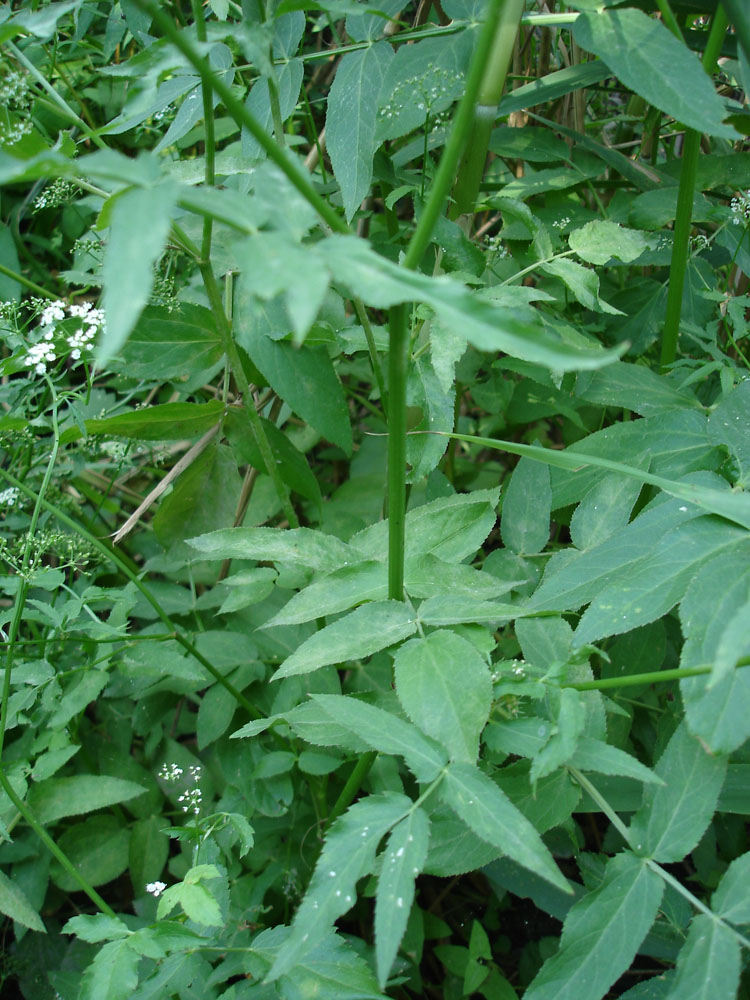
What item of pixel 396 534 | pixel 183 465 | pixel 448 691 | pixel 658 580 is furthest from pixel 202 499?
pixel 658 580

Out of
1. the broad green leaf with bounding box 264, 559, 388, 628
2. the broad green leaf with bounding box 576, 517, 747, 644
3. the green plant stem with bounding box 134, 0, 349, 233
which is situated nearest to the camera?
the green plant stem with bounding box 134, 0, 349, 233

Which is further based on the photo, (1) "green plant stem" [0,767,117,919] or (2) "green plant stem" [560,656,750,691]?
(1) "green plant stem" [0,767,117,919]

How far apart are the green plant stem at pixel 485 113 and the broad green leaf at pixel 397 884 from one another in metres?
0.98

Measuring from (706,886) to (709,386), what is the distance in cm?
82

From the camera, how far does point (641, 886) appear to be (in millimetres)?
805

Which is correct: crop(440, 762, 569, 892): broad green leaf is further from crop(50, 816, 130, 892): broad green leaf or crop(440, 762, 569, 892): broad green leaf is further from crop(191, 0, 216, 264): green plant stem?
crop(50, 816, 130, 892): broad green leaf

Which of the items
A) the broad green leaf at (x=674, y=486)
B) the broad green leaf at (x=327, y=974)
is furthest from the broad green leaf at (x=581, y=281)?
the broad green leaf at (x=327, y=974)

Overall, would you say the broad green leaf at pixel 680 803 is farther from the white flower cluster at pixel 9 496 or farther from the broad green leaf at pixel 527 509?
the white flower cluster at pixel 9 496

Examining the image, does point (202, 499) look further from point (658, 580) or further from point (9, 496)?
point (658, 580)

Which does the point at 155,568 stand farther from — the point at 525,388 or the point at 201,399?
the point at 525,388

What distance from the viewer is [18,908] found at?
1165 mm

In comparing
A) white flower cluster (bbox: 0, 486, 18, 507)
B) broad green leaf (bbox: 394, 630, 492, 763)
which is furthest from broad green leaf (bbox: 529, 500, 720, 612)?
white flower cluster (bbox: 0, 486, 18, 507)

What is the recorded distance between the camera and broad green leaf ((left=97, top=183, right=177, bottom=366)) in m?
0.45

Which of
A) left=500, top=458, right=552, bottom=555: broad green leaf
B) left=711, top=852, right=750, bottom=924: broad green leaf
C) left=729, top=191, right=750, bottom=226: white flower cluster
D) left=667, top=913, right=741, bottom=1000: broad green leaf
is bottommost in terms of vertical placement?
left=667, top=913, right=741, bottom=1000: broad green leaf
